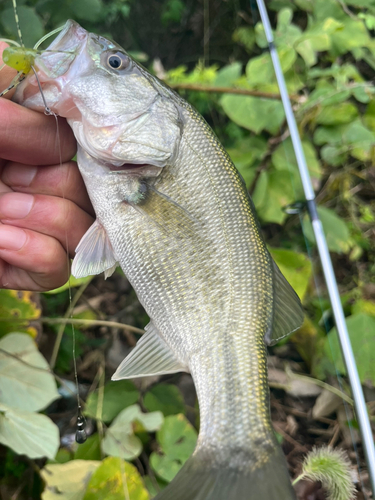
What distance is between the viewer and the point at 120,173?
3.21ft

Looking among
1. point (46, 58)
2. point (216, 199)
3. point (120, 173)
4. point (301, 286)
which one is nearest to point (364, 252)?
point (301, 286)

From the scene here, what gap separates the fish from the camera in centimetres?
91

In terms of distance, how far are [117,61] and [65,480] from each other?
48.5 inches

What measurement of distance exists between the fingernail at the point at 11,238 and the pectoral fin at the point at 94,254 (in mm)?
188

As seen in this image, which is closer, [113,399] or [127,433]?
[127,433]

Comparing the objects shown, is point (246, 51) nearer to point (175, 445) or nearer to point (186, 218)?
point (186, 218)

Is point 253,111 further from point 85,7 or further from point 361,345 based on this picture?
point 361,345

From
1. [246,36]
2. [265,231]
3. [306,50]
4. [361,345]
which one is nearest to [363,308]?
[361,345]

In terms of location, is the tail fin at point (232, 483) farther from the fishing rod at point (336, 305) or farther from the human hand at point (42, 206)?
the human hand at point (42, 206)

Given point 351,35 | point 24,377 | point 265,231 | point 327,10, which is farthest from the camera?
point 265,231

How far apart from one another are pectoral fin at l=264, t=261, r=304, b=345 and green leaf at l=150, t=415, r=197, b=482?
60 cm

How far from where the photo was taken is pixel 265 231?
2412mm

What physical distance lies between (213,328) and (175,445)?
0.65 m

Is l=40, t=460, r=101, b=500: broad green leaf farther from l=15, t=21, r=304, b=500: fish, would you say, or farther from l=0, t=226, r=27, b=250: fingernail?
l=0, t=226, r=27, b=250: fingernail
